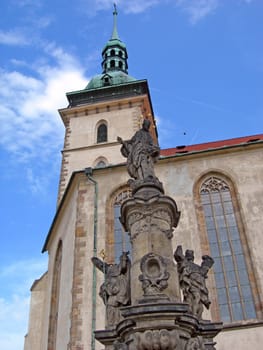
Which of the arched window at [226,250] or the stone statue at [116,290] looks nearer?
the stone statue at [116,290]

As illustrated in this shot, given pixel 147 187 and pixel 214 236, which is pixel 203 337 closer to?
pixel 147 187

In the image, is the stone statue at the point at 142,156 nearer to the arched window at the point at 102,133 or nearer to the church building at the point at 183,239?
the church building at the point at 183,239

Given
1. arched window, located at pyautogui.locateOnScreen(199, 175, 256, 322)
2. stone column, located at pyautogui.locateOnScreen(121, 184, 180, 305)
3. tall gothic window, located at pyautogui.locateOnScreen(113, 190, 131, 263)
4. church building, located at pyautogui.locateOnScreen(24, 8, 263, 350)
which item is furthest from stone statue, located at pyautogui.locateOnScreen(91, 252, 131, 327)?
tall gothic window, located at pyautogui.locateOnScreen(113, 190, 131, 263)

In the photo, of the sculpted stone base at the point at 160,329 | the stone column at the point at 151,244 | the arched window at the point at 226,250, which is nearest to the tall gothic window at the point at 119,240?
the arched window at the point at 226,250

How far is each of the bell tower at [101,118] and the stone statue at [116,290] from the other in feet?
62.8

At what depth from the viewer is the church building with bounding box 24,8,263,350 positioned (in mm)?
12102

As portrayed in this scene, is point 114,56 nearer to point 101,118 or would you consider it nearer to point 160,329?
point 101,118

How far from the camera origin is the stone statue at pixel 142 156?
6749 millimetres

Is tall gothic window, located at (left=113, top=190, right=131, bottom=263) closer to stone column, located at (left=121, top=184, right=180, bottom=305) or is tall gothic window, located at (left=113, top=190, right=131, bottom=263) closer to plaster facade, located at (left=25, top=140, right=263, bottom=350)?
plaster facade, located at (left=25, top=140, right=263, bottom=350)

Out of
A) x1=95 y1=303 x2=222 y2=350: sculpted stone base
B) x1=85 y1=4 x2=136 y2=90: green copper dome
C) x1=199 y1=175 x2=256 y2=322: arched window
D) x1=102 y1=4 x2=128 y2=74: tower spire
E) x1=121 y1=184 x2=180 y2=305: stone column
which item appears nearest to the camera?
x1=95 y1=303 x2=222 y2=350: sculpted stone base

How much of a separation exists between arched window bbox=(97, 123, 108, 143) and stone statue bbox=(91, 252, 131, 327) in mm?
21563

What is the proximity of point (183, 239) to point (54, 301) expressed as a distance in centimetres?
562

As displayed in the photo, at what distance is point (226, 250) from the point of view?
1321 cm

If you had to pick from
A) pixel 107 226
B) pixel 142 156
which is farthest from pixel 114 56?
pixel 142 156
